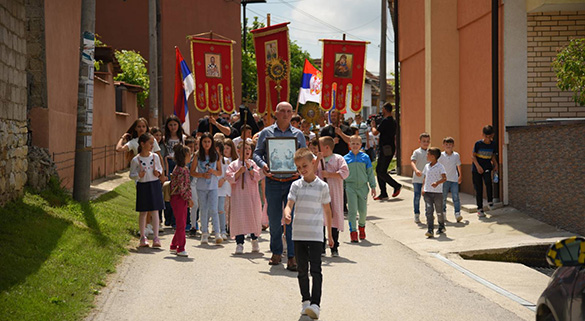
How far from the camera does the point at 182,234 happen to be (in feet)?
35.0

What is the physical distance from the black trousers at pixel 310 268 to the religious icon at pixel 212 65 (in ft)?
25.9

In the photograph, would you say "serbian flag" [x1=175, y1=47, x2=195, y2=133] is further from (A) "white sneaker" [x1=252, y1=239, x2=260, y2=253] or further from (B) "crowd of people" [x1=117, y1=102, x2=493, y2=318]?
(A) "white sneaker" [x1=252, y1=239, x2=260, y2=253]

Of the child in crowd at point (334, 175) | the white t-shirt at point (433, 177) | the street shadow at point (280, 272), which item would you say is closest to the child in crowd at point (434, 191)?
the white t-shirt at point (433, 177)

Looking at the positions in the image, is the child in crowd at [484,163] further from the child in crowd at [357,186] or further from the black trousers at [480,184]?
the child in crowd at [357,186]

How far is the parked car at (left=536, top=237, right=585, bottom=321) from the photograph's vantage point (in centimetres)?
427

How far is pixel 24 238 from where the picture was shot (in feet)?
30.2

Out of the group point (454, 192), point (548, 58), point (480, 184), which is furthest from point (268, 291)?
point (548, 58)

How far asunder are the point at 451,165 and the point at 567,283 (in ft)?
32.7

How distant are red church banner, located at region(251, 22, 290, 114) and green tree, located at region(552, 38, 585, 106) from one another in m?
4.58

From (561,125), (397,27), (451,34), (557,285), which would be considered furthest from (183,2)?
(557,285)

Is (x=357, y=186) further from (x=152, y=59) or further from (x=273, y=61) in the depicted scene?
(x=152, y=59)

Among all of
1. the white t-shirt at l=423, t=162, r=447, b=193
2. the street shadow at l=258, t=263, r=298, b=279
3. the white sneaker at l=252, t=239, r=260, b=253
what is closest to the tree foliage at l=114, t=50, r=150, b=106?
the white t-shirt at l=423, t=162, r=447, b=193

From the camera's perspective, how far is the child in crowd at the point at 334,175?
428 inches

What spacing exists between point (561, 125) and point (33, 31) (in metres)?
8.94
